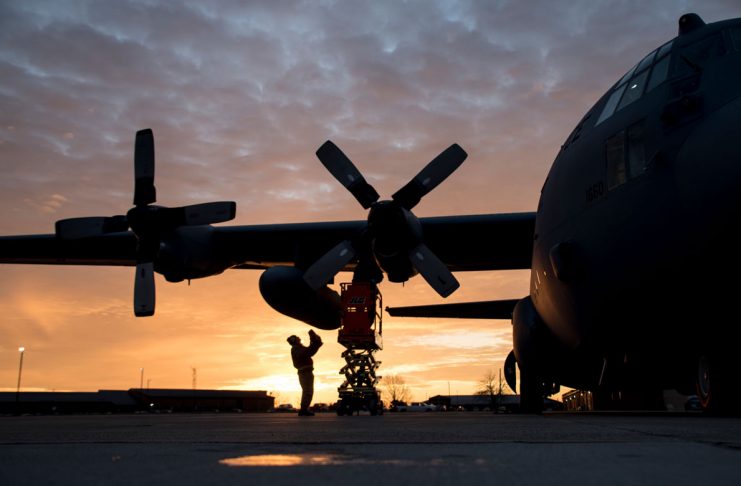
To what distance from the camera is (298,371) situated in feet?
50.5

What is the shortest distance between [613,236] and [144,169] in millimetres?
9968

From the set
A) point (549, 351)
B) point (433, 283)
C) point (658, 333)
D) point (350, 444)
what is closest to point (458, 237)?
point (433, 283)

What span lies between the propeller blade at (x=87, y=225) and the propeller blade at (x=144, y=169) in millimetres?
604

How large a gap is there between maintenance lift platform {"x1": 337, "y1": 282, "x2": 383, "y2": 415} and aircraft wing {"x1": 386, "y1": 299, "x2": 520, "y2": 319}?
2737mm

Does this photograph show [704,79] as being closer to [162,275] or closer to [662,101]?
[662,101]

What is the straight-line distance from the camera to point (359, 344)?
15.7 meters

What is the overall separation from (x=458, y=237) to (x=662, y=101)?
844 cm

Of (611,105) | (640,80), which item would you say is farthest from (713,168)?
(611,105)

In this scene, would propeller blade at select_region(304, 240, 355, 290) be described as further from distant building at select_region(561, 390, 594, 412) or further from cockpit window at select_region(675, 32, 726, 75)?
distant building at select_region(561, 390, 594, 412)

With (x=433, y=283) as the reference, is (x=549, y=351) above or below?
below

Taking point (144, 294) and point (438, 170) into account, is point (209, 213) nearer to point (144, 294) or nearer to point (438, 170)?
point (144, 294)

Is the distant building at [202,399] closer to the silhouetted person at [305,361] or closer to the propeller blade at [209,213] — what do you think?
the silhouetted person at [305,361]

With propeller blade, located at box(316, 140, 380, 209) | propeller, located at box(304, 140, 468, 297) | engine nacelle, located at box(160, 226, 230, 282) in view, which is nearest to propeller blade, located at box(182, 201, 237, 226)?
engine nacelle, located at box(160, 226, 230, 282)

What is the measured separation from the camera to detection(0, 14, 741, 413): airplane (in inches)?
296
